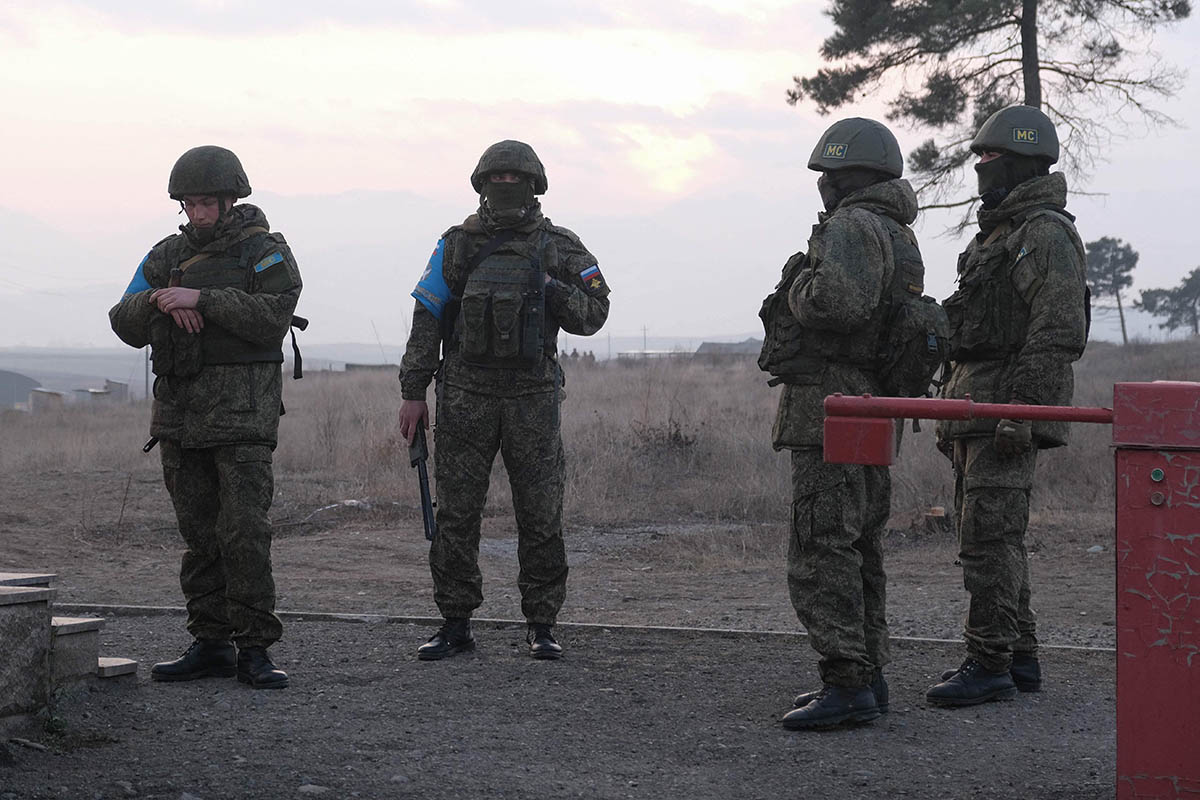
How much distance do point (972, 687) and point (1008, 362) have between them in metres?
1.25

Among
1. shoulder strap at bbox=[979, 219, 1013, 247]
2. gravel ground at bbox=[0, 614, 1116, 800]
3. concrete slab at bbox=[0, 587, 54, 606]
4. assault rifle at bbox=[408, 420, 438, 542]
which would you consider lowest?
gravel ground at bbox=[0, 614, 1116, 800]

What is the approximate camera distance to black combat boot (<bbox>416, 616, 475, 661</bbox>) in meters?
5.62

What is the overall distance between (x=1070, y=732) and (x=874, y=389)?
1388mm

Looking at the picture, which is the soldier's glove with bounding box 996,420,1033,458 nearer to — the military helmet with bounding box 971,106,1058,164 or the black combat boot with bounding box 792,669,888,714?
the black combat boot with bounding box 792,669,888,714

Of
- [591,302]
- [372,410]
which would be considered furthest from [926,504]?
[372,410]

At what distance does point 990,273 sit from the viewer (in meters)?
5.07

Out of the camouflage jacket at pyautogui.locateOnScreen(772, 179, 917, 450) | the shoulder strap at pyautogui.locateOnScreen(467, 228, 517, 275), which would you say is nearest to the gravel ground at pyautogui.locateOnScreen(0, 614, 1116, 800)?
the camouflage jacket at pyautogui.locateOnScreen(772, 179, 917, 450)

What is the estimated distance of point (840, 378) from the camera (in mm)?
4598

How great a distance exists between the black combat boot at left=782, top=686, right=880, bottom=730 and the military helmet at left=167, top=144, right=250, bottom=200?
2964 mm

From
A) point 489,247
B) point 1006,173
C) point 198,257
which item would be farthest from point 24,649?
point 1006,173

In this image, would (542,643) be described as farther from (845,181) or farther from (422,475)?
(845,181)

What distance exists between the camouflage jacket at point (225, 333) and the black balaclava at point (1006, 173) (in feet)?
9.23

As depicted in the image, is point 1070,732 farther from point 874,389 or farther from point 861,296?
point 861,296

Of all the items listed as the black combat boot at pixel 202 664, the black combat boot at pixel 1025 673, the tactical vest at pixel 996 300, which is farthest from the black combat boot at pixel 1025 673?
the black combat boot at pixel 202 664
